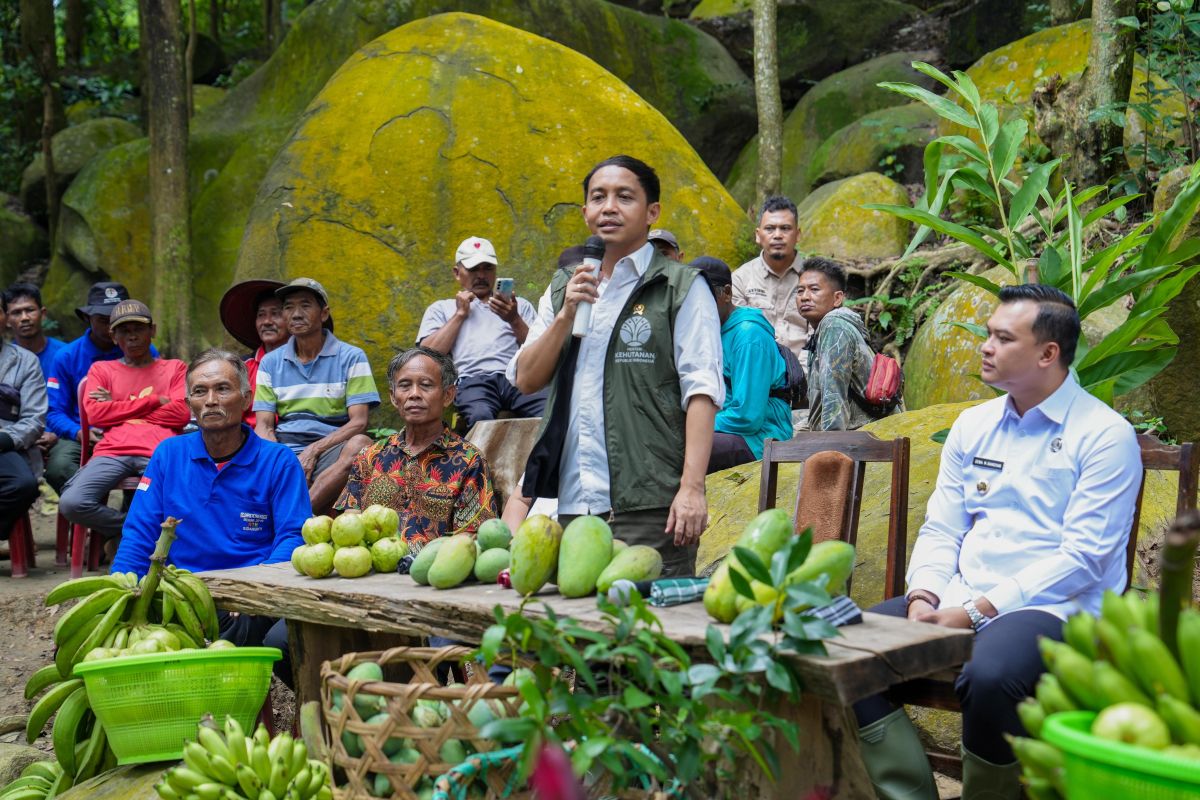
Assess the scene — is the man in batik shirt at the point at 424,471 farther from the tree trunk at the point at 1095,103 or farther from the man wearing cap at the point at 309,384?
the tree trunk at the point at 1095,103

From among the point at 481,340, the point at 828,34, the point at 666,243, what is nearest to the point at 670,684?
the point at 666,243

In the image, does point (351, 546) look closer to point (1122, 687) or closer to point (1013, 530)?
point (1013, 530)

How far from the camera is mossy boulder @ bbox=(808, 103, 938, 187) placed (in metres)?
10.1

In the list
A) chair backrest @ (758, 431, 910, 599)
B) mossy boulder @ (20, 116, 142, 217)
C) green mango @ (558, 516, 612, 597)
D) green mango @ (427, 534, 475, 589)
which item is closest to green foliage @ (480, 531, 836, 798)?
green mango @ (558, 516, 612, 597)

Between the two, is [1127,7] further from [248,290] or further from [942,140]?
[248,290]

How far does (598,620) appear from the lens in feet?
8.24

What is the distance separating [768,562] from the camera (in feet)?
8.36

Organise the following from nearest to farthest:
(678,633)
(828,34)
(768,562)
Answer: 1. (678,633)
2. (768,562)
3. (828,34)

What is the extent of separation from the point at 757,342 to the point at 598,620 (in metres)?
2.93

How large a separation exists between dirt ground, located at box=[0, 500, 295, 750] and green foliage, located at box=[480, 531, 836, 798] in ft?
10.3

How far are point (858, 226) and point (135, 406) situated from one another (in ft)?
16.8

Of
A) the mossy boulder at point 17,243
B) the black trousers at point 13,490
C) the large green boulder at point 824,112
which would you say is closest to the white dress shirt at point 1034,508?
the black trousers at point 13,490

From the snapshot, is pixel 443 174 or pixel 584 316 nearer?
pixel 584 316

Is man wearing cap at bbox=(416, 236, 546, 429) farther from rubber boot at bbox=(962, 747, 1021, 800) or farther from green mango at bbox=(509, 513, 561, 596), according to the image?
rubber boot at bbox=(962, 747, 1021, 800)
